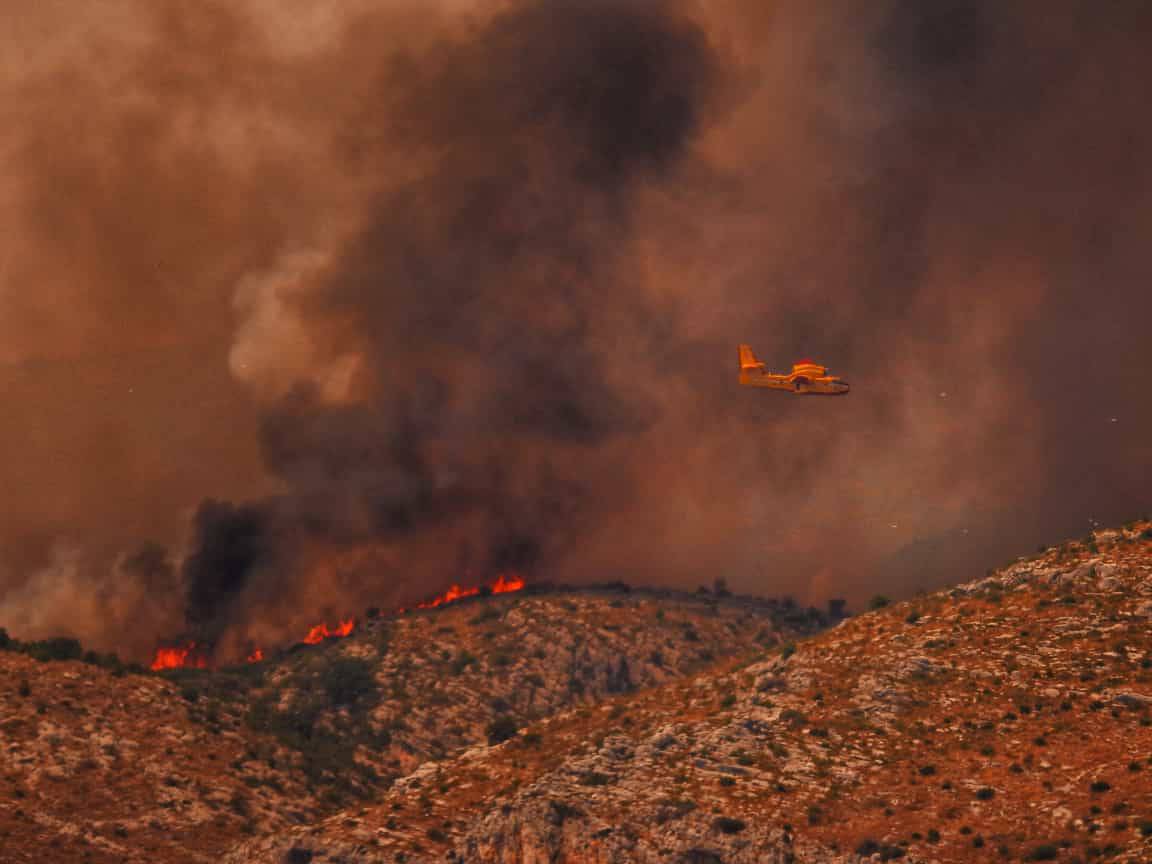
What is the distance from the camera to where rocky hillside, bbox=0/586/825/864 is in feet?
447

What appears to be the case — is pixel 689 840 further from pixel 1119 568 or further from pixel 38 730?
pixel 38 730

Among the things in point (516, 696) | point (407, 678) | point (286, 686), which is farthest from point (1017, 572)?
point (286, 686)

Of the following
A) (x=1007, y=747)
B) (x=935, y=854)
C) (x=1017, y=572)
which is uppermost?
(x=1017, y=572)

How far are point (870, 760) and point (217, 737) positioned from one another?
6915cm

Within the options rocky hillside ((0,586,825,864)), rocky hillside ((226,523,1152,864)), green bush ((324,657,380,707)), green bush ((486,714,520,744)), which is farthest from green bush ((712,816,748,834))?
green bush ((324,657,380,707))

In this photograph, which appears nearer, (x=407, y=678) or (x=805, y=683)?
(x=805, y=683)

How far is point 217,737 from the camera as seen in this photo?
157125 millimetres

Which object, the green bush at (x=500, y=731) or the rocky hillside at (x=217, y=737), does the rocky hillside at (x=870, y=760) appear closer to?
the rocky hillside at (x=217, y=737)

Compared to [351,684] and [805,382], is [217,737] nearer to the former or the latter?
[351,684]

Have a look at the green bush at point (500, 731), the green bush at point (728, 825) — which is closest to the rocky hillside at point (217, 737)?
the green bush at point (500, 731)

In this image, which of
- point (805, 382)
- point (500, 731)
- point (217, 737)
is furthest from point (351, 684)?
point (805, 382)

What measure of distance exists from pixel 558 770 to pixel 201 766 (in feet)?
130

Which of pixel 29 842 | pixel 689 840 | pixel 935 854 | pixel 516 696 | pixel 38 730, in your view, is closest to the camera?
pixel 935 854

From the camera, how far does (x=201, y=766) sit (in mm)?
149500
